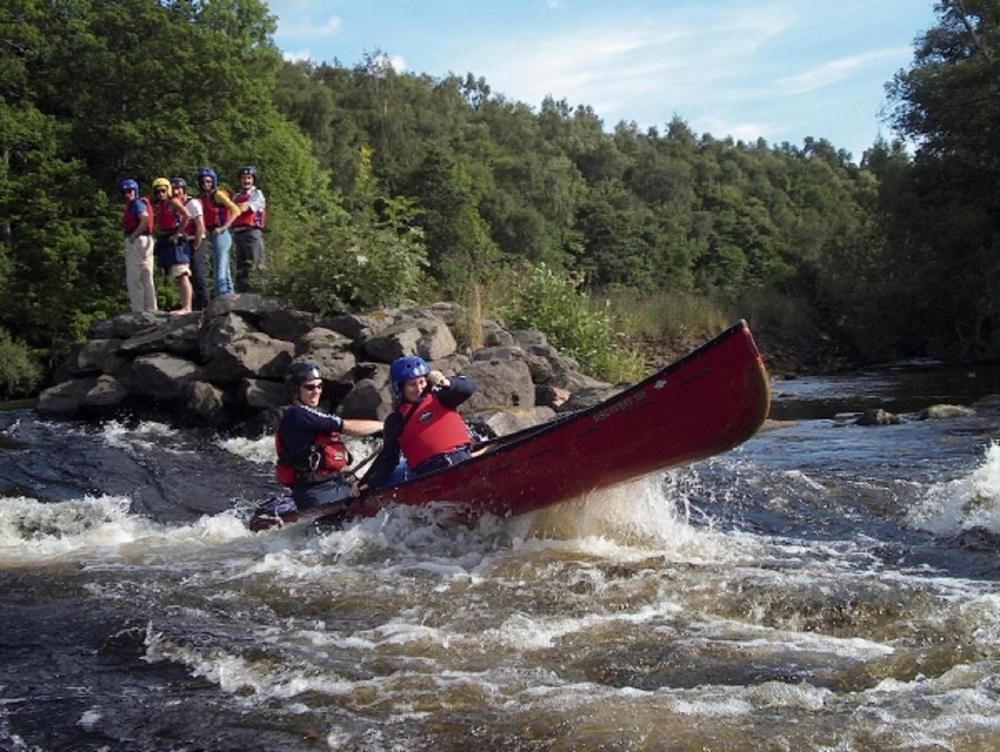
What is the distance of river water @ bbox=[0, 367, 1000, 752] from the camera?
13.7ft

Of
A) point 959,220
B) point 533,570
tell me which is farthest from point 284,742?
point 959,220

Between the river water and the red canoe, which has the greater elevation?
the red canoe

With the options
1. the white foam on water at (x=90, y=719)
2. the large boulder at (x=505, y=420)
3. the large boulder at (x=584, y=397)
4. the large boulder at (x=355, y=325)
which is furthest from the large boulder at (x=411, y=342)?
the white foam on water at (x=90, y=719)

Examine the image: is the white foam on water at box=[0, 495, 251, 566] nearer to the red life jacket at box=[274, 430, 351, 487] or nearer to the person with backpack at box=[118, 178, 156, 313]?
the red life jacket at box=[274, 430, 351, 487]

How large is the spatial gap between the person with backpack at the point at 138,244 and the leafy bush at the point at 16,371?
26.9 feet

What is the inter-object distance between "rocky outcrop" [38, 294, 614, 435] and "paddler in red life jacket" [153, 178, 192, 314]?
1.69 ft

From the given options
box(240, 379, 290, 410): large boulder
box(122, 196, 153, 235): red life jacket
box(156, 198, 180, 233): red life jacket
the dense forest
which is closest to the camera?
box(240, 379, 290, 410): large boulder

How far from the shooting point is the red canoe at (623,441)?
651cm

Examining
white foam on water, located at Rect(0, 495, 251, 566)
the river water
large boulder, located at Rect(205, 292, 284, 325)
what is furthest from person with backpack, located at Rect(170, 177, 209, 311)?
white foam on water, located at Rect(0, 495, 251, 566)

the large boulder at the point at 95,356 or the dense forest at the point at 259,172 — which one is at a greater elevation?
the dense forest at the point at 259,172

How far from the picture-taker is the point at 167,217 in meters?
14.2

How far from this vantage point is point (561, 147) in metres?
74.4

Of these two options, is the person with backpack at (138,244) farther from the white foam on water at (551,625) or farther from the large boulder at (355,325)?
the white foam on water at (551,625)

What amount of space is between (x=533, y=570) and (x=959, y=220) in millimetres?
23164
